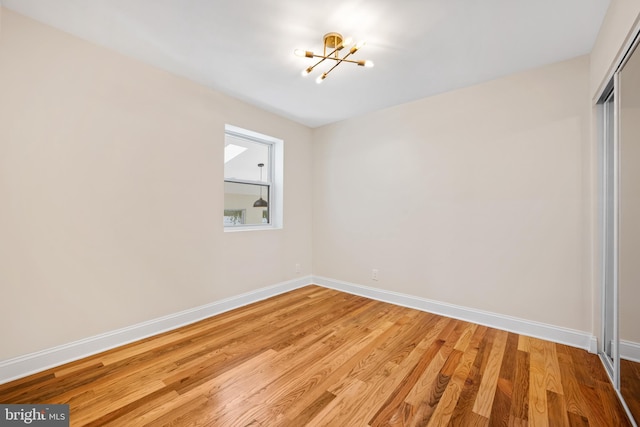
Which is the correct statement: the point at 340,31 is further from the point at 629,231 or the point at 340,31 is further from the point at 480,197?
the point at 629,231

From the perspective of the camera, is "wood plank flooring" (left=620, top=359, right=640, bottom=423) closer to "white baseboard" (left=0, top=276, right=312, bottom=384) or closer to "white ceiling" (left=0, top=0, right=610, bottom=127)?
"white ceiling" (left=0, top=0, right=610, bottom=127)

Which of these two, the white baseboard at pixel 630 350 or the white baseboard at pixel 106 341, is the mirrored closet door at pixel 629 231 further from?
the white baseboard at pixel 106 341

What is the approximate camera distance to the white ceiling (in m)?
1.79

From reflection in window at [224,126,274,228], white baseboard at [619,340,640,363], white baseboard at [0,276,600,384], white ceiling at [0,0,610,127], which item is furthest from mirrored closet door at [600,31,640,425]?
reflection in window at [224,126,274,228]

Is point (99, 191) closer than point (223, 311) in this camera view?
Yes

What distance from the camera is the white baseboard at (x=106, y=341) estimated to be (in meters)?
1.85

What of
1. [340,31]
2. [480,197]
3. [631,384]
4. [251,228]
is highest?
[340,31]

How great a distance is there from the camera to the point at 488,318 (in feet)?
8.96

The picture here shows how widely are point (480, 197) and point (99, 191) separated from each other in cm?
359

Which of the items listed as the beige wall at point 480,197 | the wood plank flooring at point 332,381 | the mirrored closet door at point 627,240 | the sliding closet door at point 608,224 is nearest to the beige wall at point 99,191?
the wood plank flooring at point 332,381

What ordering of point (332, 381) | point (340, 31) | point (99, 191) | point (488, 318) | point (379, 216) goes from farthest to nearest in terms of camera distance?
point (379, 216), point (488, 318), point (99, 191), point (340, 31), point (332, 381)

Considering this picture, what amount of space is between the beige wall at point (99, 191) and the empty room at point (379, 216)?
0.05ft

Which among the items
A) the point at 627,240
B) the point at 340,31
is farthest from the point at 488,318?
the point at 340,31

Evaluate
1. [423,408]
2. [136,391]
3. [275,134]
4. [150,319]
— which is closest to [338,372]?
[423,408]
